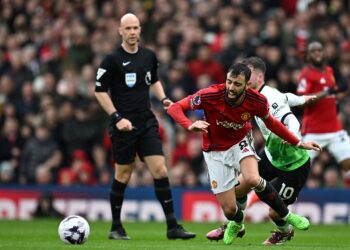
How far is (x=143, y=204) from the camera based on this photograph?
18.8 metres

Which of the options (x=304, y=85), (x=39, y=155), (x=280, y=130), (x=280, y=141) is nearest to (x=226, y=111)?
(x=280, y=130)

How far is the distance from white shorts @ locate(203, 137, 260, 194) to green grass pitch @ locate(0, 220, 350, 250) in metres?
0.69

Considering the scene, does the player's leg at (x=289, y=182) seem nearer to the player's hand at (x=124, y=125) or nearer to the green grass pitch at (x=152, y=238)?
the green grass pitch at (x=152, y=238)

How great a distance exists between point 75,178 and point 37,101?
2.41 m

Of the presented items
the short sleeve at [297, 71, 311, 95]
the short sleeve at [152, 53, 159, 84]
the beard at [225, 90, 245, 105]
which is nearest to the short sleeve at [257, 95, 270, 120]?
the beard at [225, 90, 245, 105]

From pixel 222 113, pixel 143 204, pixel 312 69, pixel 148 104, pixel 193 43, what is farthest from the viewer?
pixel 193 43

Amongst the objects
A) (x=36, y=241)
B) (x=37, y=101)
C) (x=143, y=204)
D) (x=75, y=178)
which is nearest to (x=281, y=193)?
(x=36, y=241)

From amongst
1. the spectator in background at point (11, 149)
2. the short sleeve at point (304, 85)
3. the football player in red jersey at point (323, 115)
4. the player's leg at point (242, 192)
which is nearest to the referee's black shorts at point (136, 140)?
the player's leg at point (242, 192)

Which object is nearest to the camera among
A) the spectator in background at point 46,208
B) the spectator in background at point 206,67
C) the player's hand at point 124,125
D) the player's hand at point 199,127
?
the player's hand at point 199,127

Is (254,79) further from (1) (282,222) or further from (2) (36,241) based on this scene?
(2) (36,241)

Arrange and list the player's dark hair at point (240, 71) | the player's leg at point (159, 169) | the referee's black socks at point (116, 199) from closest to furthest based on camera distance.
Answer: the player's dark hair at point (240, 71) → the player's leg at point (159, 169) → the referee's black socks at point (116, 199)

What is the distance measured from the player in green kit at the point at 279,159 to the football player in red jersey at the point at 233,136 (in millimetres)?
424

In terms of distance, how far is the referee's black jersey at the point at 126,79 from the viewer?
12383 millimetres

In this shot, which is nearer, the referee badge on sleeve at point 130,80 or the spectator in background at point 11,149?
the referee badge on sleeve at point 130,80
